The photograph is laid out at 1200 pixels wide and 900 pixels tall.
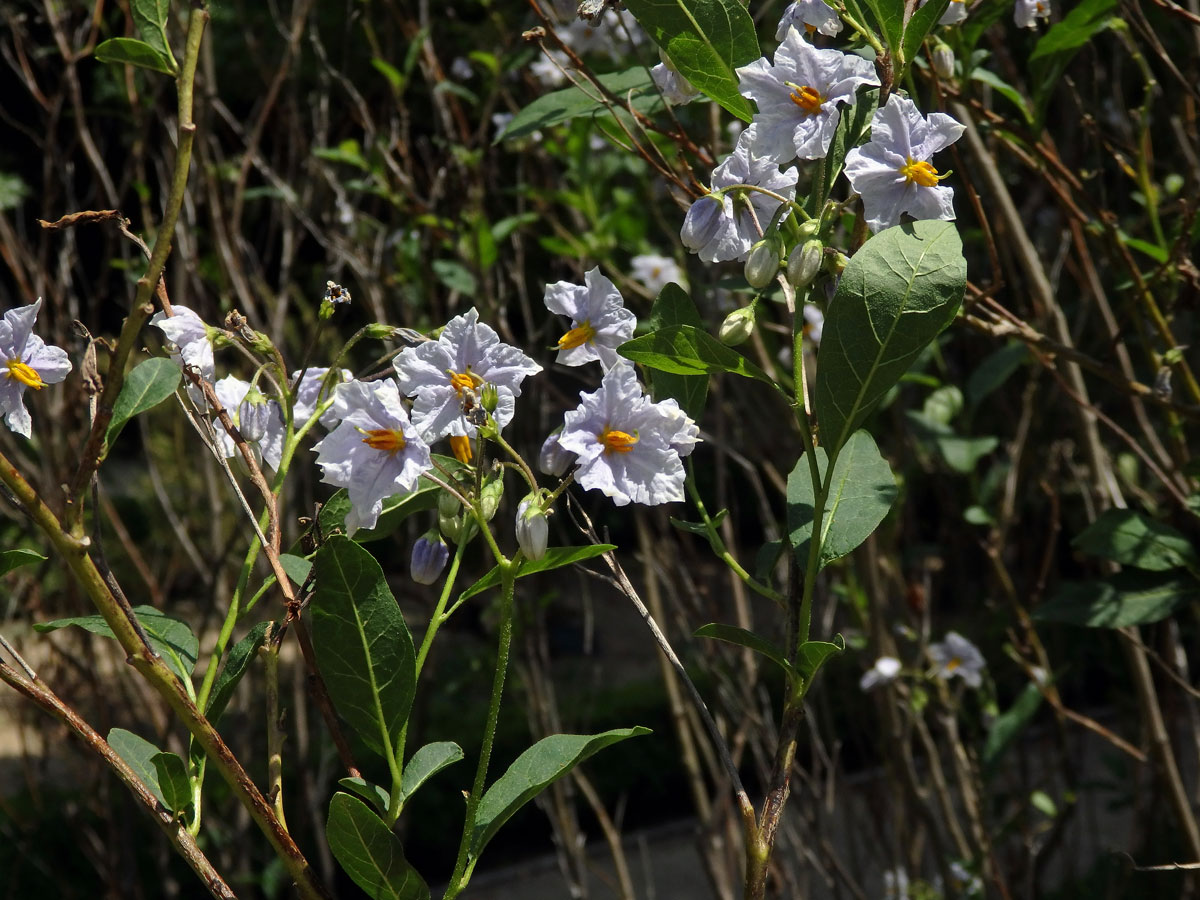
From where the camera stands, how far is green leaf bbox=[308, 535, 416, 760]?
69 centimetres

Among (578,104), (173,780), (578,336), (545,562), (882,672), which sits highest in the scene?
(578,104)

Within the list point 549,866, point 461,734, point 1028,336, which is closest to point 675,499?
point 1028,336

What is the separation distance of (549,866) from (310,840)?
208 centimetres

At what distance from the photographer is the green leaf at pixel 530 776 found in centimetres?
70

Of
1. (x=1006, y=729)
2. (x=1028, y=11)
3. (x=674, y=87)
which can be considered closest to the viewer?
(x=674, y=87)

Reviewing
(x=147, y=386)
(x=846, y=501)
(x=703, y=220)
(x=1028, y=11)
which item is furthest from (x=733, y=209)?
(x=1028, y=11)

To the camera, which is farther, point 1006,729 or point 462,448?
point 1006,729

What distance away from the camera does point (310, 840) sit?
3.15m

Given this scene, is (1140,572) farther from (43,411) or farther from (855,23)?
(43,411)

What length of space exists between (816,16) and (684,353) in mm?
326

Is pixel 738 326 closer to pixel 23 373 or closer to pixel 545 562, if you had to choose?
pixel 545 562

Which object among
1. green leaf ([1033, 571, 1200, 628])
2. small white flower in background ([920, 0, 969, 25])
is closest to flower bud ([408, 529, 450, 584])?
small white flower in background ([920, 0, 969, 25])

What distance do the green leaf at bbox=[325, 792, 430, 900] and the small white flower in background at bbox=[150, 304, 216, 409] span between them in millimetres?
322

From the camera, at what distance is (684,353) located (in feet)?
2.33
